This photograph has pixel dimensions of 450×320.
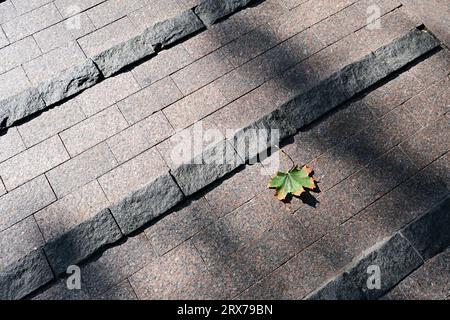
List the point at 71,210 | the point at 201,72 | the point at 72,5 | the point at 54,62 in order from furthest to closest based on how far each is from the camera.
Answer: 1. the point at 72,5
2. the point at 54,62
3. the point at 201,72
4. the point at 71,210

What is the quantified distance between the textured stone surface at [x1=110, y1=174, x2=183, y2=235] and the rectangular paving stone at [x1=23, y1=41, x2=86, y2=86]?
118 cm

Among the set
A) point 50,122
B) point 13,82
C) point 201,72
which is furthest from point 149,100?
point 13,82

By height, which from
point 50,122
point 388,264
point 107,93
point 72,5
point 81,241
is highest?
point 72,5

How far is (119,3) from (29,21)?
71 centimetres

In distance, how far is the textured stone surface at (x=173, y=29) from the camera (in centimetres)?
337

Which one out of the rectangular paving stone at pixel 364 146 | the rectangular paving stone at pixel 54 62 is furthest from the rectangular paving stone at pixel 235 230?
the rectangular paving stone at pixel 54 62

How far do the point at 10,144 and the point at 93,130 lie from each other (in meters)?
0.56

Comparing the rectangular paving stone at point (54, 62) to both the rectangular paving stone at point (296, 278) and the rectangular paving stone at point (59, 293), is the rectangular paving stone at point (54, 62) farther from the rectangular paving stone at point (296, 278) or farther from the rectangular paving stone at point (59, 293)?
the rectangular paving stone at point (296, 278)

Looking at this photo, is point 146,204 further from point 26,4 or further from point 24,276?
point 26,4

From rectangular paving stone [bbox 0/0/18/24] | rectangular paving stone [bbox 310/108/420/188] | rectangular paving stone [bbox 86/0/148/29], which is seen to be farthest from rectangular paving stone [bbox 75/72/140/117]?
rectangular paving stone [bbox 310/108/420/188]

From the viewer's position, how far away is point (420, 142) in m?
2.89

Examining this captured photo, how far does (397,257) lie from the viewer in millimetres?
2537

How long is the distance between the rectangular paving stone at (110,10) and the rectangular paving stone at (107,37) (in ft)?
0.19
